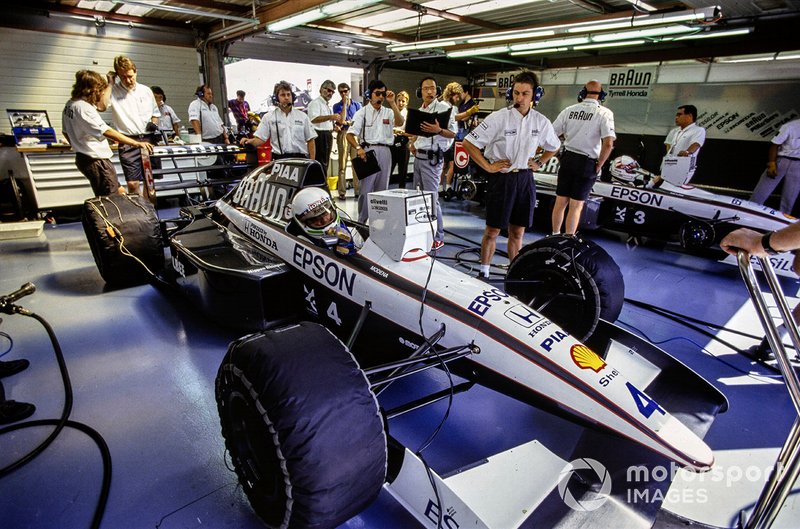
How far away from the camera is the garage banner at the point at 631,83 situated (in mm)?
11047

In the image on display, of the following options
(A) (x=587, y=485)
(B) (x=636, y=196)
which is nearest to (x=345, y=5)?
(B) (x=636, y=196)

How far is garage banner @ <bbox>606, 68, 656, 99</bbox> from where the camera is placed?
36.2ft

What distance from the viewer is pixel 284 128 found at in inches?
220

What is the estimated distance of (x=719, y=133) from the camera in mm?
10219

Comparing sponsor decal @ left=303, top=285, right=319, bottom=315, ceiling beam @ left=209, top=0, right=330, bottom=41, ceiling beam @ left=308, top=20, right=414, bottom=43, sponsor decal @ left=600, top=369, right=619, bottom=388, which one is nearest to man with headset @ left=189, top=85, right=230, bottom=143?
ceiling beam @ left=209, top=0, right=330, bottom=41

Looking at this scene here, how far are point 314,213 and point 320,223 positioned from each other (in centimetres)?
7

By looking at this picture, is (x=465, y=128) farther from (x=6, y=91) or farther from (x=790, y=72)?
(x=6, y=91)

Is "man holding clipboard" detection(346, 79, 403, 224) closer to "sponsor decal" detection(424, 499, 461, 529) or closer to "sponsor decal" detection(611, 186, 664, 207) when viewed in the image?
"sponsor decal" detection(611, 186, 664, 207)

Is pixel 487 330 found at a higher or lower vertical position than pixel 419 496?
higher

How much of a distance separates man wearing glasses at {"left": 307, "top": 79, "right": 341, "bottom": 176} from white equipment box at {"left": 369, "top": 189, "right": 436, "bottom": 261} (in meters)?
5.26

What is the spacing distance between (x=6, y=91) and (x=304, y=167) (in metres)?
7.60

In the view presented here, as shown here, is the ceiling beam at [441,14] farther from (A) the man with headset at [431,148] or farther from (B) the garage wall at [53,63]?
(B) the garage wall at [53,63]

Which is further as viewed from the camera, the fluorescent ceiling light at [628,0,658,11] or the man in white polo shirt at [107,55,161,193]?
the fluorescent ceiling light at [628,0,658,11]

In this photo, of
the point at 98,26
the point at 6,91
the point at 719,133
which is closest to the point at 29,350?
the point at 6,91
